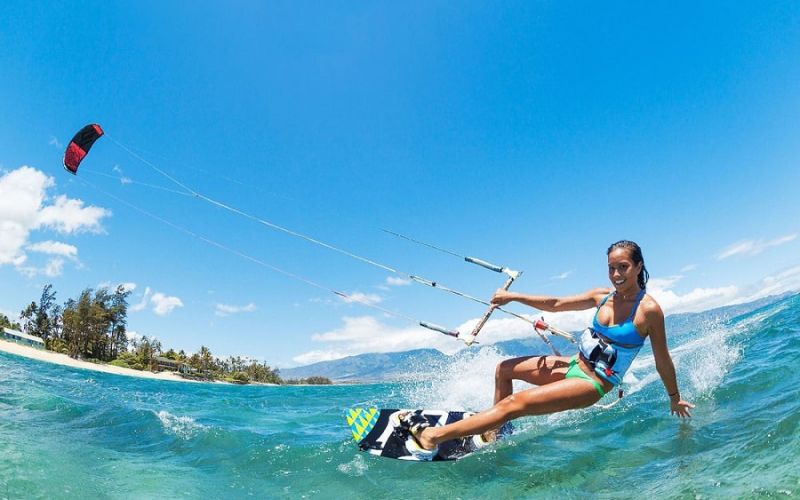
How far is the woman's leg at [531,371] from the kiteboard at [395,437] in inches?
33.9

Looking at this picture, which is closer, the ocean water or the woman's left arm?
the ocean water

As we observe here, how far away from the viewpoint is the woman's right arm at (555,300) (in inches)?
252

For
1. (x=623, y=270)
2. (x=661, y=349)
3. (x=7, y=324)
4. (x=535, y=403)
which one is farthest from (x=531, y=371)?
(x=7, y=324)

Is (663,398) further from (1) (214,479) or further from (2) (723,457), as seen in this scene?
(1) (214,479)

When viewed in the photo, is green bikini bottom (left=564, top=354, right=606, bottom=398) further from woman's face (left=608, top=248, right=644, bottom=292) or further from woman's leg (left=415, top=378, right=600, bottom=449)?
woman's face (left=608, top=248, right=644, bottom=292)

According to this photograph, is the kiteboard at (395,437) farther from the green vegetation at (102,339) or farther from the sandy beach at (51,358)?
the green vegetation at (102,339)

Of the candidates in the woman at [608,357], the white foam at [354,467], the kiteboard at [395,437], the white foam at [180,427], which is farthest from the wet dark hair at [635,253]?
the white foam at [180,427]

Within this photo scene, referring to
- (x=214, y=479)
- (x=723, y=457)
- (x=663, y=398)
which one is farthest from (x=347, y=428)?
(x=723, y=457)

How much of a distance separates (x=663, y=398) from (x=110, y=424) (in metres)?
12.2

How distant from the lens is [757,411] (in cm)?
644

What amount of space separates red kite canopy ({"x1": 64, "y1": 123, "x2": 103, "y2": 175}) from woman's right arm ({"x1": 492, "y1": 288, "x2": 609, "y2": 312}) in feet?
49.1

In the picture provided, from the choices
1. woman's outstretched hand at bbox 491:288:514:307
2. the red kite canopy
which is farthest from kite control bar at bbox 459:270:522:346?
the red kite canopy

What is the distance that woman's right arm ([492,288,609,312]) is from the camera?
6396 millimetres

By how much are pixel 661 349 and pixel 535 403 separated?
1744mm
